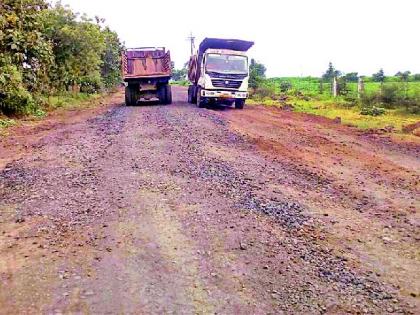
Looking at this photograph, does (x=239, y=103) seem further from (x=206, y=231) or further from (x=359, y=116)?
(x=206, y=231)

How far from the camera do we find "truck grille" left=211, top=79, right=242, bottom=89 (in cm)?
1967

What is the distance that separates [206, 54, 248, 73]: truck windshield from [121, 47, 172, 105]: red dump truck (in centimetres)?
270

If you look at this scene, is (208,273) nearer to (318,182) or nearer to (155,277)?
(155,277)

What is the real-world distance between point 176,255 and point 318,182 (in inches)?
144

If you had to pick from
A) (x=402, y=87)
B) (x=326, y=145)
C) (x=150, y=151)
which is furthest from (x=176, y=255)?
(x=402, y=87)

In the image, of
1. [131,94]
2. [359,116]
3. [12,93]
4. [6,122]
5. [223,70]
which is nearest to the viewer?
[6,122]

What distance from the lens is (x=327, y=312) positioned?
3615 millimetres

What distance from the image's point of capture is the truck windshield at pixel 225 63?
19.7m

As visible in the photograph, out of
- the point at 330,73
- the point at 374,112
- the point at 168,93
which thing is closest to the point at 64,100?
the point at 168,93

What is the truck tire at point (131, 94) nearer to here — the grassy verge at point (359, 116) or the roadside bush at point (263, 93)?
the grassy verge at point (359, 116)

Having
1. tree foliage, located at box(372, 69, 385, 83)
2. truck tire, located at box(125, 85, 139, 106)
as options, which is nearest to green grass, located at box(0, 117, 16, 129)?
truck tire, located at box(125, 85, 139, 106)

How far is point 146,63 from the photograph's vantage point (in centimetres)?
2170

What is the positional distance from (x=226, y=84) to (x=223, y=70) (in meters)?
0.57

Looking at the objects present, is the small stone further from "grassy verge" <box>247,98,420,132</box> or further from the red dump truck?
the red dump truck
